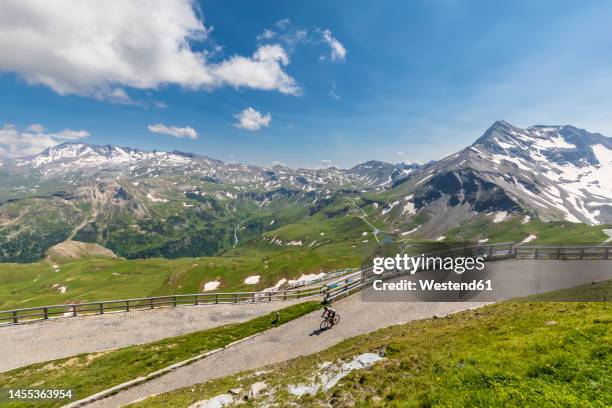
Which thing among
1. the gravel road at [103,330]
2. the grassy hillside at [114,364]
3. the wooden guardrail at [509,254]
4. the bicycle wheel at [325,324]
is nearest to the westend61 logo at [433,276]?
the wooden guardrail at [509,254]

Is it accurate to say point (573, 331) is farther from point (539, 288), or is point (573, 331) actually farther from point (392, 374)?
point (539, 288)

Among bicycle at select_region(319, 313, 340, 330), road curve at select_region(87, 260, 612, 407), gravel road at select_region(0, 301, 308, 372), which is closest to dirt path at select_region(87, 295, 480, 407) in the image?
road curve at select_region(87, 260, 612, 407)

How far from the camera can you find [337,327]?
2869 centimetres

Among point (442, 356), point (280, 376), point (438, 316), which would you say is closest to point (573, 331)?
point (442, 356)

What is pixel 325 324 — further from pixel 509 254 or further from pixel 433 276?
pixel 509 254

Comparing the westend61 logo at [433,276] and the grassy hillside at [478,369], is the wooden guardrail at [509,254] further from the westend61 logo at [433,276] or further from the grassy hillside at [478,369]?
the grassy hillside at [478,369]

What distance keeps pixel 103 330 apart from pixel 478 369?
36.8 meters

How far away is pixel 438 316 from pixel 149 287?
690 ft

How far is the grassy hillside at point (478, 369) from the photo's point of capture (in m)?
10.4

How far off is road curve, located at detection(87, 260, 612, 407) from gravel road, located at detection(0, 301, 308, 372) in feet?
30.9

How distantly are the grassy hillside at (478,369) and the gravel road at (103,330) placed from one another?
14.8 meters

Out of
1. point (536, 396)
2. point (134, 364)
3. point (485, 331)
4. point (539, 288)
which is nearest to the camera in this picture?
point (536, 396)

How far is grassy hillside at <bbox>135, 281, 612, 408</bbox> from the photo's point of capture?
10414 millimetres

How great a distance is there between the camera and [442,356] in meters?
15.0
